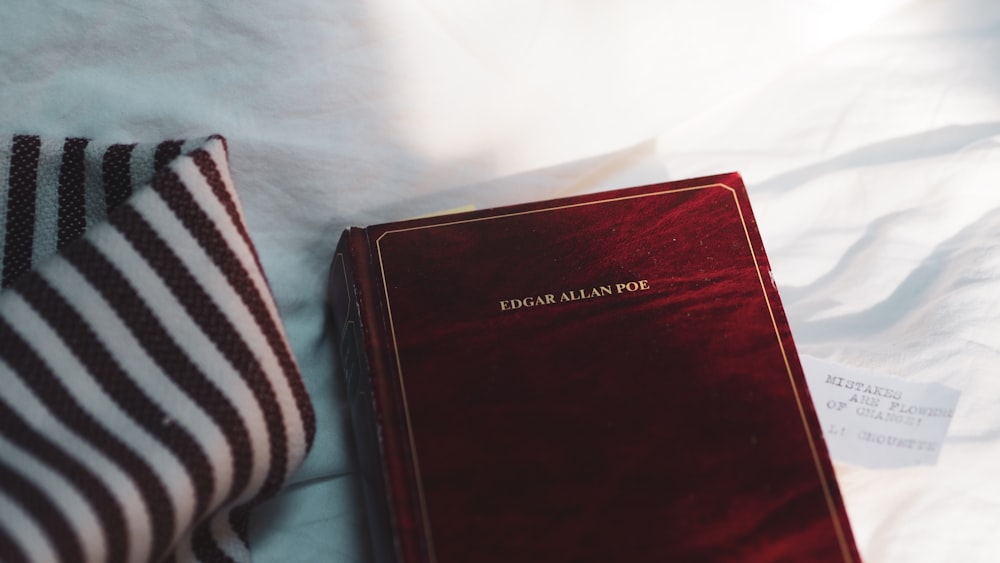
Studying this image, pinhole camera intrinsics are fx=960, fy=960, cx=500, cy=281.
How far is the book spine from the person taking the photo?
15.8 inches

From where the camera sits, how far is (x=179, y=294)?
1.23ft

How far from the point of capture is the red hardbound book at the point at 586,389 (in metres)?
0.40

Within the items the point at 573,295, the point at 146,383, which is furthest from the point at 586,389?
the point at 146,383

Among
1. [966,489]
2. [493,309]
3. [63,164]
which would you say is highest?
[63,164]

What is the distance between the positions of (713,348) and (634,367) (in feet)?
0.12

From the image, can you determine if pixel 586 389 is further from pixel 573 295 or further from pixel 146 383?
pixel 146 383

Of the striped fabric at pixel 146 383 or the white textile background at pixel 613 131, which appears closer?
the striped fabric at pixel 146 383

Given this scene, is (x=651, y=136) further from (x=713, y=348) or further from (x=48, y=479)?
(x=48, y=479)

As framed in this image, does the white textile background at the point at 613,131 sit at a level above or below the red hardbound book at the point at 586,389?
above

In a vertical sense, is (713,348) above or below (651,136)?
below

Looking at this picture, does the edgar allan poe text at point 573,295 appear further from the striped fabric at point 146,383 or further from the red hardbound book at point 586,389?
the striped fabric at point 146,383

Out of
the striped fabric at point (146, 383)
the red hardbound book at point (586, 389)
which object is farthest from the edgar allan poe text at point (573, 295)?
the striped fabric at point (146, 383)

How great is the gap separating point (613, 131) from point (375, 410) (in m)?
0.23

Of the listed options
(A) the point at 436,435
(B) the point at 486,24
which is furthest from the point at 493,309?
(B) the point at 486,24
